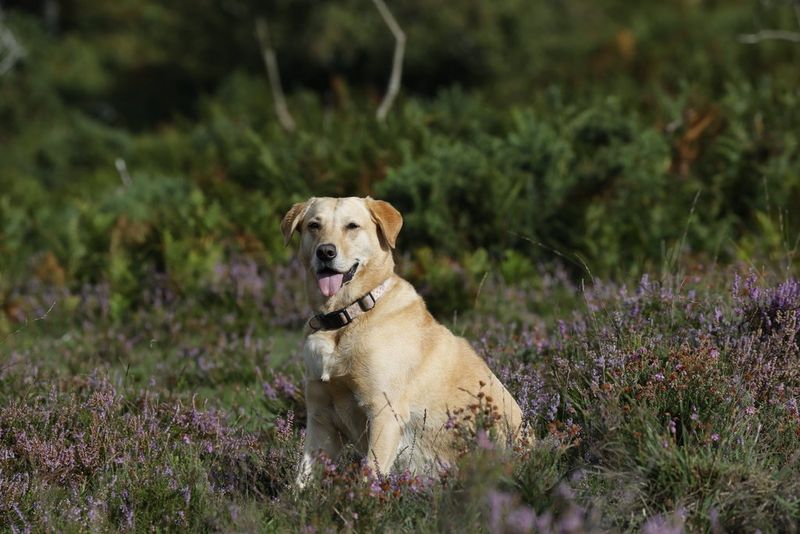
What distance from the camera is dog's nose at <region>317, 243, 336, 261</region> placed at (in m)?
4.53

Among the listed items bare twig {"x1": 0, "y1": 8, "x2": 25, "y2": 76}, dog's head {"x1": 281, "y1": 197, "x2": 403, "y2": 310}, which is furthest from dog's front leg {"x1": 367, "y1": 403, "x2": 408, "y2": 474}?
bare twig {"x1": 0, "y1": 8, "x2": 25, "y2": 76}

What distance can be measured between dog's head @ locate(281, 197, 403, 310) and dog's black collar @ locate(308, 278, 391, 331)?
0.10 meters

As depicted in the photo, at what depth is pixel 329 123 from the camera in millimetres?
13133

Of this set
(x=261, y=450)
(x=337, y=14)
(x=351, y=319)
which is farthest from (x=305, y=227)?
(x=337, y=14)

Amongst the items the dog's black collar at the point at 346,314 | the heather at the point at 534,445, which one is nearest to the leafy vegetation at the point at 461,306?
the heather at the point at 534,445

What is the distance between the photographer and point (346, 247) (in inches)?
181

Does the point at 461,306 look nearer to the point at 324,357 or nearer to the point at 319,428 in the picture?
the point at 319,428

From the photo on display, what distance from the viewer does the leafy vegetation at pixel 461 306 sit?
12.7 ft

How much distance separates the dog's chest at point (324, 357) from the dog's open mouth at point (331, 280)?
9.1 inches

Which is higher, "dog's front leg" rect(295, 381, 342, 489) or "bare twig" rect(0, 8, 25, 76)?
"dog's front leg" rect(295, 381, 342, 489)

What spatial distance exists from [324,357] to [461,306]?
378cm

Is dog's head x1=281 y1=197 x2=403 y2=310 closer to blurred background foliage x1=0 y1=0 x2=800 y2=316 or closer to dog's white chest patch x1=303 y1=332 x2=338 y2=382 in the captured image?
dog's white chest patch x1=303 y1=332 x2=338 y2=382

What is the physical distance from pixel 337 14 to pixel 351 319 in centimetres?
1999

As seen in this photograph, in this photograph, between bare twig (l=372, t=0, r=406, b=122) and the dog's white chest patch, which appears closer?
the dog's white chest patch
